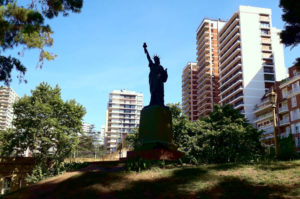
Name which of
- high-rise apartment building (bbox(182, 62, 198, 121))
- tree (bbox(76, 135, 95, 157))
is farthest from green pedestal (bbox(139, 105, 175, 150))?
high-rise apartment building (bbox(182, 62, 198, 121))

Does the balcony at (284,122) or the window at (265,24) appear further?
the window at (265,24)

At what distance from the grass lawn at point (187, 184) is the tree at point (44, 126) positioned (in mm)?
16868

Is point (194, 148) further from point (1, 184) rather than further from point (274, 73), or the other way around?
point (274, 73)

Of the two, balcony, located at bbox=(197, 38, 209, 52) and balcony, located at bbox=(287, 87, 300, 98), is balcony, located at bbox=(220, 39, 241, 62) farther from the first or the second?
balcony, located at bbox=(287, 87, 300, 98)

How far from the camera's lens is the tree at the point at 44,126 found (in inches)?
1128

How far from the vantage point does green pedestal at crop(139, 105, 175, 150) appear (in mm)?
16438

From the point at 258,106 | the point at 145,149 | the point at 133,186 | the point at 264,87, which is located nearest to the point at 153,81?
the point at 145,149

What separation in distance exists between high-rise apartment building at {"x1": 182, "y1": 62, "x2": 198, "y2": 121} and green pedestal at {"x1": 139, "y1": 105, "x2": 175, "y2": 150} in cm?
7621

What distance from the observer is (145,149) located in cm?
1642

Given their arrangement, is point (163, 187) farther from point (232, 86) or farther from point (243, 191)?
point (232, 86)

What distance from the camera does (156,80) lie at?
18.8 m

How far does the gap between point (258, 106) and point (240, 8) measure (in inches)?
1073

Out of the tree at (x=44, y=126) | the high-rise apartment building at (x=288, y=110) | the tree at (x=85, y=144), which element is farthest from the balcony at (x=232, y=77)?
the tree at (x=44, y=126)

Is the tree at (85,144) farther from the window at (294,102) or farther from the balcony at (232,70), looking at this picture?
the balcony at (232,70)
